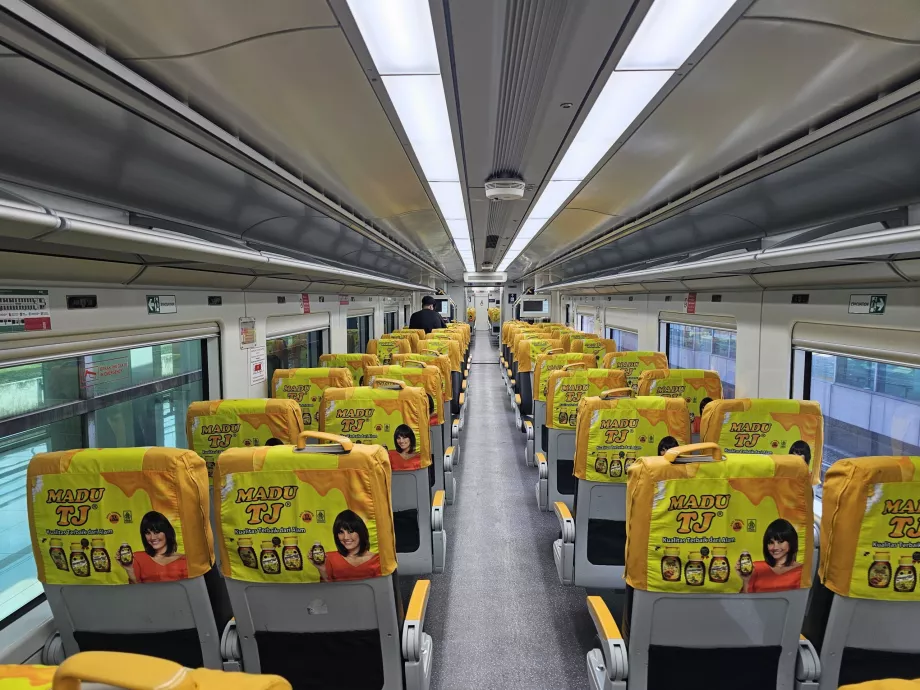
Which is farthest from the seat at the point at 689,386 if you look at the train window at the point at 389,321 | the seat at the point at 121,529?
Result: the train window at the point at 389,321

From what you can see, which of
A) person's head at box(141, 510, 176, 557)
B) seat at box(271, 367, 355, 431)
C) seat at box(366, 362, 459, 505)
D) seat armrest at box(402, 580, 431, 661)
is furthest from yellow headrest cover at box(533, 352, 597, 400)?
person's head at box(141, 510, 176, 557)

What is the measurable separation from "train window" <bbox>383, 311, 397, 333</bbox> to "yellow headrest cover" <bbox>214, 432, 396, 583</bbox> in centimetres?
1323

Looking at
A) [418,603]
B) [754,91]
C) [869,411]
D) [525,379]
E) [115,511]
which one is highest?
[754,91]

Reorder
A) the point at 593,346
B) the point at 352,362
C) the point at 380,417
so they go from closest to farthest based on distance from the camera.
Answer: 1. the point at 380,417
2. the point at 352,362
3. the point at 593,346

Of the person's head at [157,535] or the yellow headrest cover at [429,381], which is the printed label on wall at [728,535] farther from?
the yellow headrest cover at [429,381]

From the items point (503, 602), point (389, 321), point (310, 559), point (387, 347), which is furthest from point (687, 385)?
point (389, 321)

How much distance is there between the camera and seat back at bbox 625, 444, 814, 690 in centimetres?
174

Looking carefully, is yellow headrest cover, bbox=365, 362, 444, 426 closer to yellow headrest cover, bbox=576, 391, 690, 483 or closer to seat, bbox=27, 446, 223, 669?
yellow headrest cover, bbox=576, 391, 690, 483

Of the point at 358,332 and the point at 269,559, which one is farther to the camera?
the point at 358,332

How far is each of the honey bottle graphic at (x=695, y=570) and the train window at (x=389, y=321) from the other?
13505 millimetres

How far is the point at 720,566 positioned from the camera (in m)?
1.77

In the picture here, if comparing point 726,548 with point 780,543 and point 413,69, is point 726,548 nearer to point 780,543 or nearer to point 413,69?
point 780,543

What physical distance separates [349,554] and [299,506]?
0.25m

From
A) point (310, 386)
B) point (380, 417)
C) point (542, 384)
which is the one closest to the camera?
point (380, 417)
